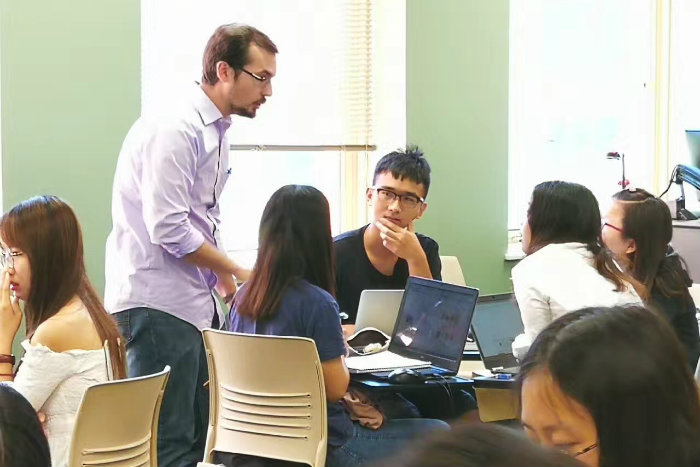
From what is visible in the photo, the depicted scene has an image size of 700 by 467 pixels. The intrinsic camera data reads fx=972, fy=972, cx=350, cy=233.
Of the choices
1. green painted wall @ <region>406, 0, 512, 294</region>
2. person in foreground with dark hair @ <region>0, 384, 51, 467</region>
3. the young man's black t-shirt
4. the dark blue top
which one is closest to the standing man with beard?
the dark blue top

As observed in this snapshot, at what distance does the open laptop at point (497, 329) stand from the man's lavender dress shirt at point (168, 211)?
0.91 metres

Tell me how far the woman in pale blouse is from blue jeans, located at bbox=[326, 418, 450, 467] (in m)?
0.69

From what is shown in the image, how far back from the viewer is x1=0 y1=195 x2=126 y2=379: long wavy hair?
2.70 metres

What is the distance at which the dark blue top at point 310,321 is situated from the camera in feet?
9.27

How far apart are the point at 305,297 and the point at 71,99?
1.38 meters

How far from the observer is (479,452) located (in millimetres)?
679

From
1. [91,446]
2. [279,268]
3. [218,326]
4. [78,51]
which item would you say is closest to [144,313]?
[218,326]

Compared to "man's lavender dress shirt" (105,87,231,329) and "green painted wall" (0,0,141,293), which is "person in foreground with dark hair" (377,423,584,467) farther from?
"green painted wall" (0,0,141,293)

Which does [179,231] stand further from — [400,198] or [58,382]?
[400,198]

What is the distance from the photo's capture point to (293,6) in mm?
4477

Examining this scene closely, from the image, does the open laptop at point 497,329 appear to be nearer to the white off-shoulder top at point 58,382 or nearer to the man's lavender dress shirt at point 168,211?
the man's lavender dress shirt at point 168,211

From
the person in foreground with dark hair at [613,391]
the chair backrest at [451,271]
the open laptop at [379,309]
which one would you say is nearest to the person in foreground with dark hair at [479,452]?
the person in foreground with dark hair at [613,391]

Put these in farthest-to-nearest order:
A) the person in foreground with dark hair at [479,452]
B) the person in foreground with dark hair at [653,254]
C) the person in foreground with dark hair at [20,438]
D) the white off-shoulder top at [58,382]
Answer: the person in foreground with dark hair at [653,254], the white off-shoulder top at [58,382], the person in foreground with dark hair at [20,438], the person in foreground with dark hair at [479,452]

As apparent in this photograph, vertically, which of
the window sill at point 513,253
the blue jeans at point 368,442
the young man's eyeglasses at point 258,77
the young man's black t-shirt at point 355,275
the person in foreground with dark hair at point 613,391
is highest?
the young man's eyeglasses at point 258,77
